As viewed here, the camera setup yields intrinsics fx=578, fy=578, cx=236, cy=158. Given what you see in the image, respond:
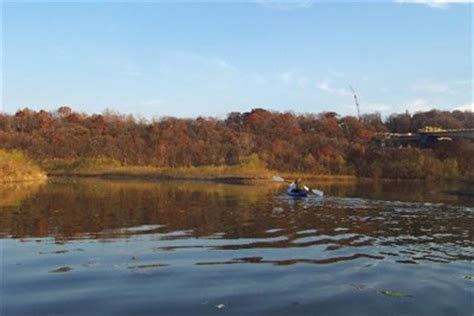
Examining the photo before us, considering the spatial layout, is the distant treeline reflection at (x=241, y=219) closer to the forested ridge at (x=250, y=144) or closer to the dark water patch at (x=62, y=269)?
the dark water patch at (x=62, y=269)

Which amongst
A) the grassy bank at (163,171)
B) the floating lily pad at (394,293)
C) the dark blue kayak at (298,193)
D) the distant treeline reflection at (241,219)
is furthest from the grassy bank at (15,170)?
the floating lily pad at (394,293)

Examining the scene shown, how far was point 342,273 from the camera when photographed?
51.6 ft

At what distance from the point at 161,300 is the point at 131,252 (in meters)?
6.37

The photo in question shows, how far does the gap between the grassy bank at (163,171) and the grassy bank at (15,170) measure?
66.0ft

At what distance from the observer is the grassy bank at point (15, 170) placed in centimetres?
6165

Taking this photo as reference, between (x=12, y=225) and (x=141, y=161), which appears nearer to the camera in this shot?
(x=12, y=225)

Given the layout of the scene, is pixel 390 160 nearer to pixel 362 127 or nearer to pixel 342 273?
pixel 362 127

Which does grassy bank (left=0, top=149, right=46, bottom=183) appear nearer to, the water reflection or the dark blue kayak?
the water reflection

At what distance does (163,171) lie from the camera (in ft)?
293

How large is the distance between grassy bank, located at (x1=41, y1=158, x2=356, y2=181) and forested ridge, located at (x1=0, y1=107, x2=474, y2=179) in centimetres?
330

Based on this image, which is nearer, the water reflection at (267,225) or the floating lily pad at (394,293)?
the floating lily pad at (394,293)

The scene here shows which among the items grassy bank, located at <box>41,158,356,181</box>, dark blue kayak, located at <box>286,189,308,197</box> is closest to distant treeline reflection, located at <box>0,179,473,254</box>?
dark blue kayak, located at <box>286,189,308,197</box>

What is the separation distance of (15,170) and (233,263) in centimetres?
5267

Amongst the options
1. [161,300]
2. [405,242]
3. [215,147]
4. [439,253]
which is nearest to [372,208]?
[405,242]
